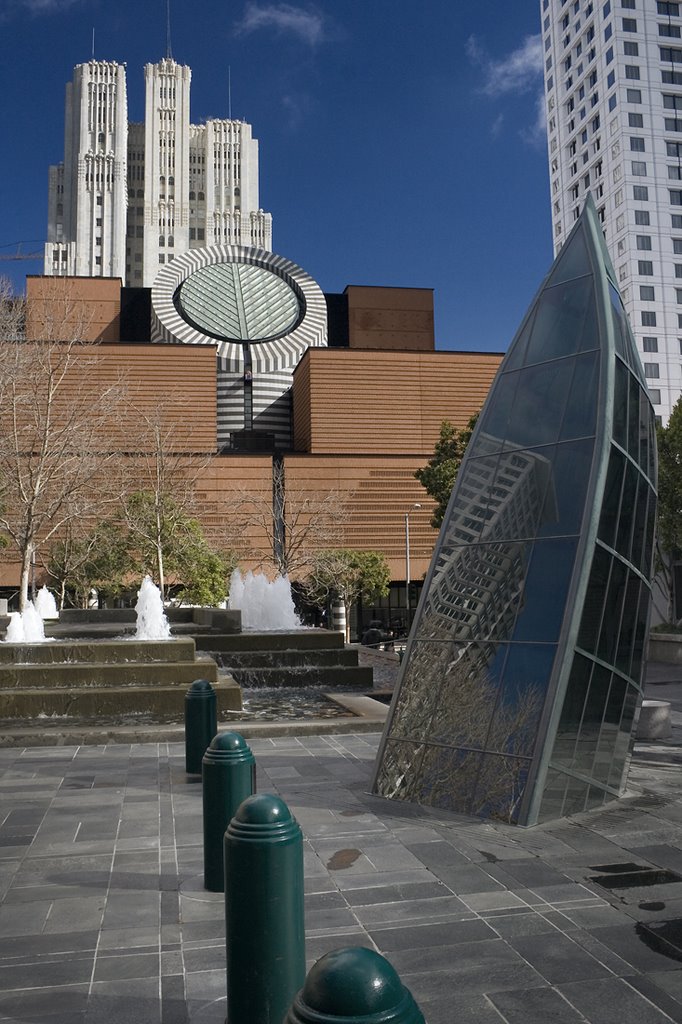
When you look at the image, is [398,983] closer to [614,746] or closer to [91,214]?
[614,746]

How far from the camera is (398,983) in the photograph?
2.07m

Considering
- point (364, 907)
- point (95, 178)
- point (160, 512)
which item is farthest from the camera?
point (95, 178)

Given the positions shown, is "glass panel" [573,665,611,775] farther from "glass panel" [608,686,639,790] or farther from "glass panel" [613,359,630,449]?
"glass panel" [613,359,630,449]

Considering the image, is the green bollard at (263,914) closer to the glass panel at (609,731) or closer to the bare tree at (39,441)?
the glass panel at (609,731)

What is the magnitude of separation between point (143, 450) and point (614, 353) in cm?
4226

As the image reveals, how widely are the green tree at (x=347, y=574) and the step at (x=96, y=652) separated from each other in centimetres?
2850

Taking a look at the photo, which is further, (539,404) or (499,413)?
(499,413)

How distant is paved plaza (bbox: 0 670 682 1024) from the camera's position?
379cm

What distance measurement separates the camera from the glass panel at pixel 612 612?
24.0 ft

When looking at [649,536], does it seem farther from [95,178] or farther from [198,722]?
[95,178]

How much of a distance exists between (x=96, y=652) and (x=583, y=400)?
33.6 ft

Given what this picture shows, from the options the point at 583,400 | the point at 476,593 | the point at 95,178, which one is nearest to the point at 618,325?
the point at 583,400

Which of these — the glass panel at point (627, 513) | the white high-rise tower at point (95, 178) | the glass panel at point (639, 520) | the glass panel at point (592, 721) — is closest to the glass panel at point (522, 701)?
the glass panel at point (592, 721)

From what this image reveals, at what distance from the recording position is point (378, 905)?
4918mm
